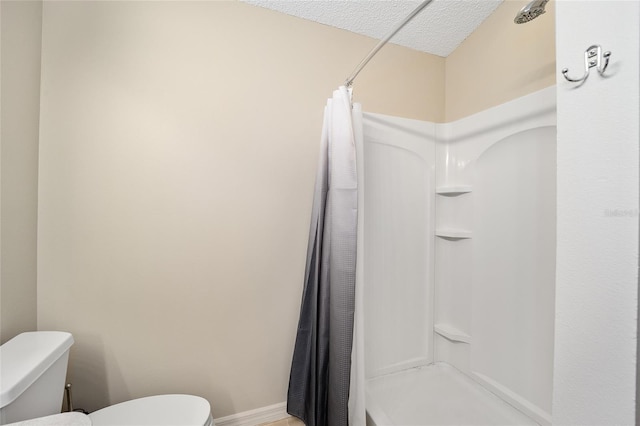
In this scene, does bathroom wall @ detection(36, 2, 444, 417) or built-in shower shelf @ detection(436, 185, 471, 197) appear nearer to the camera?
bathroom wall @ detection(36, 2, 444, 417)

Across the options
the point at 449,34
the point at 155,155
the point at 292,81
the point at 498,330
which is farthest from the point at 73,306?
the point at 449,34

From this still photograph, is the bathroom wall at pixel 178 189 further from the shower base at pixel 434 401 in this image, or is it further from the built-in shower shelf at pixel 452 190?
the built-in shower shelf at pixel 452 190

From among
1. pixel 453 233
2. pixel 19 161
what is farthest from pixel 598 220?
pixel 19 161

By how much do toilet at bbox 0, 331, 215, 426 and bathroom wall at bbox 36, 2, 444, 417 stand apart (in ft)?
0.65

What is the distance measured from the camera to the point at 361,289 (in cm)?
117

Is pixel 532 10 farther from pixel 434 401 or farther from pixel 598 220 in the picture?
pixel 434 401

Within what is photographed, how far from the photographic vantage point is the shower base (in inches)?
50.9

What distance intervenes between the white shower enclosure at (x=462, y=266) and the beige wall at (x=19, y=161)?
1.39 m

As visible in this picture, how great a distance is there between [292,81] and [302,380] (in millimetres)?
1580

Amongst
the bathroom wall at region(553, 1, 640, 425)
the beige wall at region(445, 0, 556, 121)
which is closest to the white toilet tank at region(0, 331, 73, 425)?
the bathroom wall at region(553, 1, 640, 425)

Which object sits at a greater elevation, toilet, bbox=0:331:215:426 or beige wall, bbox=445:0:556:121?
beige wall, bbox=445:0:556:121

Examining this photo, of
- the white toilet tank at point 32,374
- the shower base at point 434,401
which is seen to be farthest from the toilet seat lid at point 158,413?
the shower base at point 434,401

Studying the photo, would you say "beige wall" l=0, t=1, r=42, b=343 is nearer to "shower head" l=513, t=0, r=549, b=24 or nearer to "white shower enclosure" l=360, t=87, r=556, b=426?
"white shower enclosure" l=360, t=87, r=556, b=426

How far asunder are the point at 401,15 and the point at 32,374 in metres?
2.19
